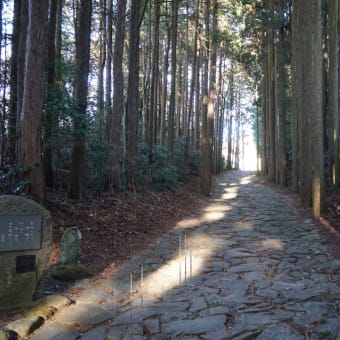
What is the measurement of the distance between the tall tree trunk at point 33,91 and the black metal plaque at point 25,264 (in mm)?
1925

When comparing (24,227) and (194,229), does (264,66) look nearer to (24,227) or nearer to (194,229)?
(194,229)

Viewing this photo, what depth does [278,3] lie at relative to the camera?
56.4ft

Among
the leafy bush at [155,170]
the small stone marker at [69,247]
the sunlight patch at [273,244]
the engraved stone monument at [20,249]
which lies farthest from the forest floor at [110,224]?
the sunlight patch at [273,244]

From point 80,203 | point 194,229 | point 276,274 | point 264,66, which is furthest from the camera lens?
point 264,66

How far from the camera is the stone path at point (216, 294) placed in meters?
3.70

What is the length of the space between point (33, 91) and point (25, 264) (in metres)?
2.91

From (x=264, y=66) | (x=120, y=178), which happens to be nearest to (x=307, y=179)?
(x=120, y=178)

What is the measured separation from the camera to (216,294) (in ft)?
15.5

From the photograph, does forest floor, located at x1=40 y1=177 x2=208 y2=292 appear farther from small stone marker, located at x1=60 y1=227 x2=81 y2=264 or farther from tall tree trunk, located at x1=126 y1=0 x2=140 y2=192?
tall tree trunk, located at x1=126 y1=0 x2=140 y2=192

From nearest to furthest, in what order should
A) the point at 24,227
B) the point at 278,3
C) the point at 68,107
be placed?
the point at 24,227, the point at 68,107, the point at 278,3

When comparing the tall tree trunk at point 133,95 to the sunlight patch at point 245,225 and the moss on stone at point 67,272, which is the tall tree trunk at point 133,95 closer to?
the sunlight patch at point 245,225

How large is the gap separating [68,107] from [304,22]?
6879mm

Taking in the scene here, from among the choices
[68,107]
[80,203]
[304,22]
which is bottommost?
[80,203]

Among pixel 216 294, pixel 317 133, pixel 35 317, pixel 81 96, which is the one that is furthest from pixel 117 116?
pixel 35 317
